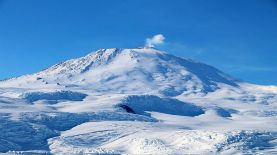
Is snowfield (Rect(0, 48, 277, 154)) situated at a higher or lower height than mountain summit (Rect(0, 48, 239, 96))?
lower

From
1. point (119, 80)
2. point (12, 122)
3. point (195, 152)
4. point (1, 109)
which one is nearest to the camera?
point (195, 152)

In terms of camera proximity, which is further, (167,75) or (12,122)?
(167,75)

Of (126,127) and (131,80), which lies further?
(131,80)

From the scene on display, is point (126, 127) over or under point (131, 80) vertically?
under

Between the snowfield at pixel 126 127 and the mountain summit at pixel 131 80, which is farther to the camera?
the mountain summit at pixel 131 80

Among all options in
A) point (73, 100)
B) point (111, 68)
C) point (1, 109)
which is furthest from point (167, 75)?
point (1, 109)

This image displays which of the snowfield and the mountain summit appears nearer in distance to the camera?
the snowfield

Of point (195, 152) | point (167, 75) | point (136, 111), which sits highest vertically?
point (167, 75)

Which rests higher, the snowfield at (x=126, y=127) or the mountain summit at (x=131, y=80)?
the mountain summit at (x=131, y=80)

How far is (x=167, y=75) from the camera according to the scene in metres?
191

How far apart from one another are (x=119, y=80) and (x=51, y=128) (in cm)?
10810

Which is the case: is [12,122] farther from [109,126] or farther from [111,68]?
[111,68]

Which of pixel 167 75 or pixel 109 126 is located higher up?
pixel 167 75

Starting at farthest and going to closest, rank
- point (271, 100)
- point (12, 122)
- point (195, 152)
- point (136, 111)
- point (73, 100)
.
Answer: point (271, 100) → point (73, 100) → point (136, 111) → point (12, 122) → point (195, 152)
